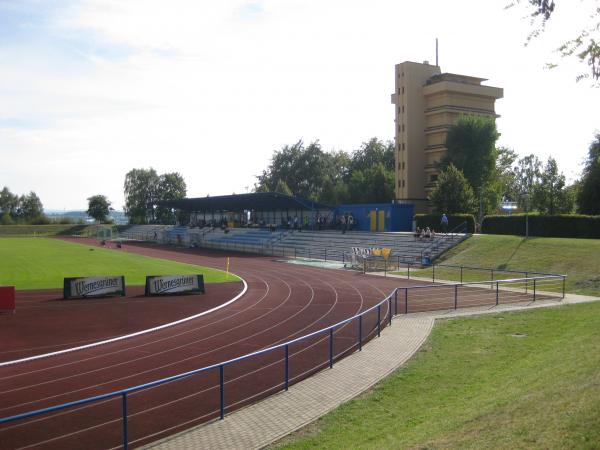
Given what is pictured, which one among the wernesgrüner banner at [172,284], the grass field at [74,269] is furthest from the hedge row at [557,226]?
the wernesgrüner banner at [172,284]

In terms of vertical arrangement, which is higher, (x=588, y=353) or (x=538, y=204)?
(x=538, y=204)

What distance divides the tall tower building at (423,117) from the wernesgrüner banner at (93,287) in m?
46.3

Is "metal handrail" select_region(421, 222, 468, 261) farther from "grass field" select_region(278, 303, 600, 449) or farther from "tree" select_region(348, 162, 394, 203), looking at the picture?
"tree" select_region(348, 162, 394, 203)

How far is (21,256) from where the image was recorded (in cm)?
4500

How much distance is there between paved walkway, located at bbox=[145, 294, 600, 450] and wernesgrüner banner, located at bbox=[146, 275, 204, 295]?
12.4m

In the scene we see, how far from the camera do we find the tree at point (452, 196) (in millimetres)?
49188

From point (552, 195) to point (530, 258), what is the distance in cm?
1149

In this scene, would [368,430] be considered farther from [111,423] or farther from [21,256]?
[21,256]

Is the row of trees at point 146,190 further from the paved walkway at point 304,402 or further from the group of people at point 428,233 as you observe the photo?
the paved walkway at point 304,402

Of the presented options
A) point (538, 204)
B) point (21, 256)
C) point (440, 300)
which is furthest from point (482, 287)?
point (21, 256)

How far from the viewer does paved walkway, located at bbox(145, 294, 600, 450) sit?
8.58 m

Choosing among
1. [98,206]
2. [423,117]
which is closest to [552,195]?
[423,117]

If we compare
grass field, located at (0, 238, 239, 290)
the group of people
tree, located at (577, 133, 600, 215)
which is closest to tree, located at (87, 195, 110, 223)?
grass field, located at (0, 238, 239, 290)

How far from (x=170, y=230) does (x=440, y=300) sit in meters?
69.7
